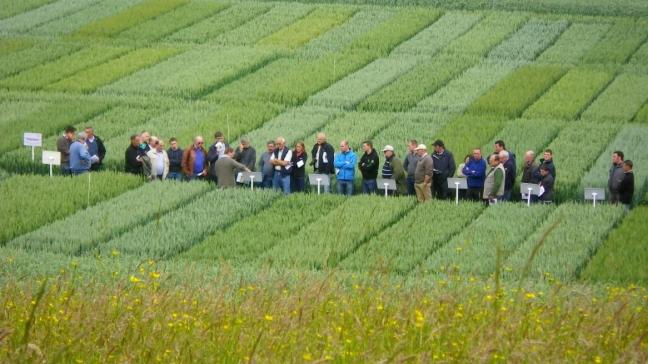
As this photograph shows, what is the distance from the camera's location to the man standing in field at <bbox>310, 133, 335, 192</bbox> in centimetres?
3288

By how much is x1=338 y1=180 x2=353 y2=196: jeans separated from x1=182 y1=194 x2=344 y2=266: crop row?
1.18 meters

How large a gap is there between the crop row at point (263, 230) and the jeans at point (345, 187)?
3.88ft

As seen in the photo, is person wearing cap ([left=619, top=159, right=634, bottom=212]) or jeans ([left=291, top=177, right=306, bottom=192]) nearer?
person wearing cap ([left=619, top=159, right=634, bottom=212])

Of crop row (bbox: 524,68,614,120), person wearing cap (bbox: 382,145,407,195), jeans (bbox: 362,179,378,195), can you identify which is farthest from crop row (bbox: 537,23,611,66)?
person wearing cap (bbox: 382,145,407,195)

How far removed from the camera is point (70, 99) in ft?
144

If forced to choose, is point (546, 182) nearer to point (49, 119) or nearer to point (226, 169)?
point (226, 169)

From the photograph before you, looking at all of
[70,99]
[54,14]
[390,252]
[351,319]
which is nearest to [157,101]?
[70,99]

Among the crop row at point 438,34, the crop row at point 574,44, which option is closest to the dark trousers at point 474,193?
the crop row at point 574,44

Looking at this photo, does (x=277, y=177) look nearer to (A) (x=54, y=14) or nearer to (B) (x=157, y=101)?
(B) (x=157, y=101)

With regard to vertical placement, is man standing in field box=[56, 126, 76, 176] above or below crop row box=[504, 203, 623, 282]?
above

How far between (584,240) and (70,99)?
69.9ft

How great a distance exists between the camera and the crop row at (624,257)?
2436 centimetres

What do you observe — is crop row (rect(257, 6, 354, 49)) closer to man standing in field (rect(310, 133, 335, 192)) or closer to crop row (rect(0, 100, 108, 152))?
crop row (rect(0, 100, 108, 152))

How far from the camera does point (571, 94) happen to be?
44.2 m
